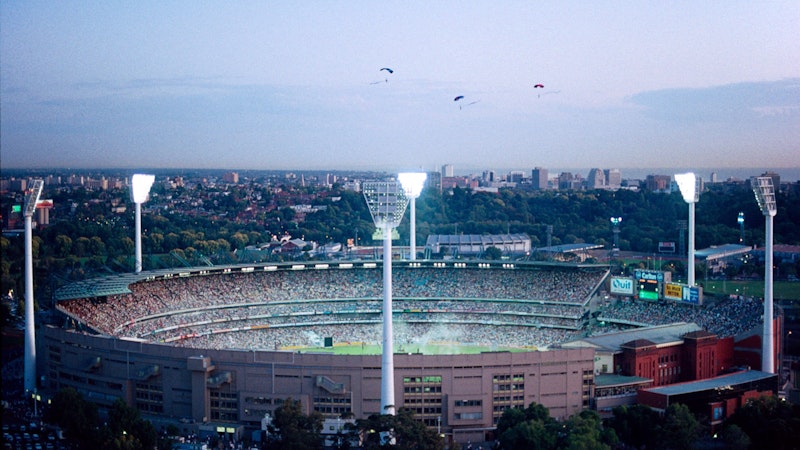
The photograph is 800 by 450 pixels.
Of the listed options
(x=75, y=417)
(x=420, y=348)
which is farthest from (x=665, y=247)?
(x=75, y=417)

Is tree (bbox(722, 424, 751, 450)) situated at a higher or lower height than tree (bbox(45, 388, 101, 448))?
lower

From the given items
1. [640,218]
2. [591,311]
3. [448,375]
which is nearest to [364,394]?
Answer: [448,375]

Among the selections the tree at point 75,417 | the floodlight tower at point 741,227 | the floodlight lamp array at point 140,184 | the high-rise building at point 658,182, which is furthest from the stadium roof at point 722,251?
the tree at point 75,417

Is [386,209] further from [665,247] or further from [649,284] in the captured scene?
[665,247]

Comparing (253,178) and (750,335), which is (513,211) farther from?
(750,335)

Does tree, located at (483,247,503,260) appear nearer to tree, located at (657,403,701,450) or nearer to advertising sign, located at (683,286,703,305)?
advertising sign, located at (683,286,703,305)

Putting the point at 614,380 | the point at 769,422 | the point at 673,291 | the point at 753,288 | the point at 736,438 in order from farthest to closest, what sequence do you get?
the point at 753,288
the point at 673,291
the point at 614,380
the point at 769,422
the point at 736,438

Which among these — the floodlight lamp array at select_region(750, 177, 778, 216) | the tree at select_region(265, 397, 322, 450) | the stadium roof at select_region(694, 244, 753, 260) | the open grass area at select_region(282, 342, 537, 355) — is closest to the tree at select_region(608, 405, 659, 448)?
the tree at select_region(265, 397, 322, 450)
